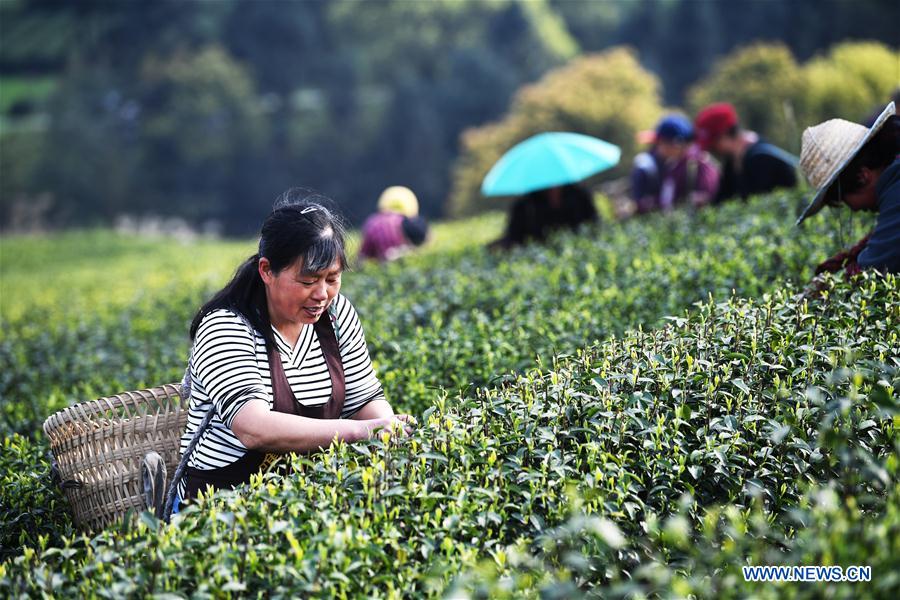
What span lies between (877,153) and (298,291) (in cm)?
272

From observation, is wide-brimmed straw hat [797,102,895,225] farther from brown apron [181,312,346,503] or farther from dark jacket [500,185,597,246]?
dark jacket [500,185,597,246]

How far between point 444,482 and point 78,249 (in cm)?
2860

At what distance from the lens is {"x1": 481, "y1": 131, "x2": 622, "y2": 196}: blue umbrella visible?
356 inches

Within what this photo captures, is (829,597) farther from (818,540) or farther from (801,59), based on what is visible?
(801,59)

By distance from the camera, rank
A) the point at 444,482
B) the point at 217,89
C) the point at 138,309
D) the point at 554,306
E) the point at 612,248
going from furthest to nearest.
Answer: the point at 217,89 < the point at 138,309 < the point at 612,248 < the point at 554,306 < the point at 444,482

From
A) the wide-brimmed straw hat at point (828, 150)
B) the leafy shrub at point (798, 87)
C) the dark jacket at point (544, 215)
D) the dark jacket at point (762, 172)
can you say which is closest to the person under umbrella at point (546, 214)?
the dark jacket at point (544, 215)

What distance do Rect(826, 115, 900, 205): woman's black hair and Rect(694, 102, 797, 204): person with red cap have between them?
14.9 feet

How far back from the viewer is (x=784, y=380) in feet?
11.7

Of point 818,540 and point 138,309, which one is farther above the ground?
point 818,540

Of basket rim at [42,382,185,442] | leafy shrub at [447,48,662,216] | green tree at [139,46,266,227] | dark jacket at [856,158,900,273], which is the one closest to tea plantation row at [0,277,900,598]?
dark jacket at [856,158,900,273]

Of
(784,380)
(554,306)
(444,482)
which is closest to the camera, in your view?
(444,482)

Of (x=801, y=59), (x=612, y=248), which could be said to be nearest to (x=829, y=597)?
(x=612, y=248)

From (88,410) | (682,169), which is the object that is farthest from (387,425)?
(682,169)

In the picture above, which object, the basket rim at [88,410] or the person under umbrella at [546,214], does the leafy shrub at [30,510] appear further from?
the person under umbrella at [546,214]
